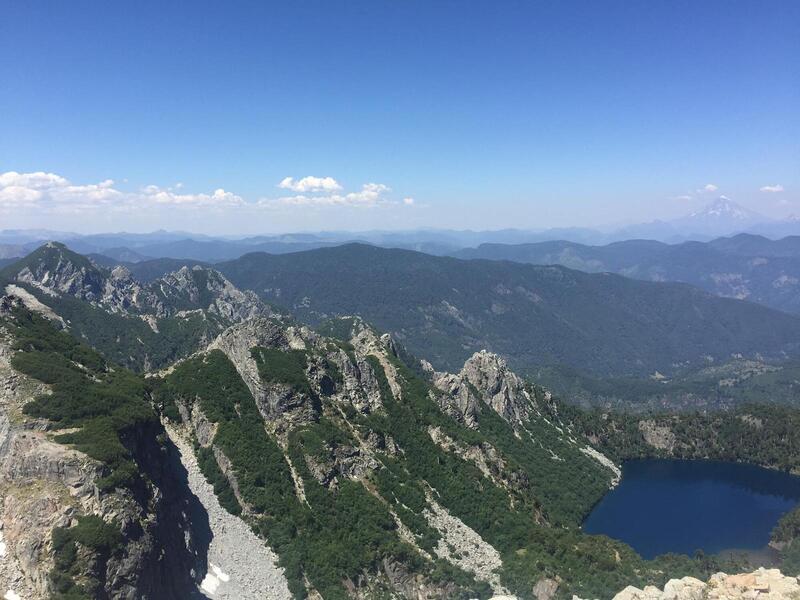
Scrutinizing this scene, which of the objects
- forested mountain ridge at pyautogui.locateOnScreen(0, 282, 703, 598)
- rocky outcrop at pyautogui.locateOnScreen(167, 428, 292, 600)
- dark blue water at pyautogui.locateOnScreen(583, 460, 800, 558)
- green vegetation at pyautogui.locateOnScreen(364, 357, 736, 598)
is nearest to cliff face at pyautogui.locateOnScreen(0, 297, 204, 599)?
forested mountain ridge at pyautogui.locateOnScreen(0, 282, 703, 598)

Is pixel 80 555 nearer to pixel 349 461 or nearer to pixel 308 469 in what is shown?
pixel 308 469

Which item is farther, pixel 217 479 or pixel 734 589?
pixel 217 479

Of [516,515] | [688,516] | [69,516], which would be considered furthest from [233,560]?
[688,516]

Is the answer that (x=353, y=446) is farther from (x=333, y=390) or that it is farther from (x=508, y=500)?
(x=508, y=500)

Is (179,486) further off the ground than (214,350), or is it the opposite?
(214,350)

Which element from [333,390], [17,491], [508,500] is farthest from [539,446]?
Result: [17,491]

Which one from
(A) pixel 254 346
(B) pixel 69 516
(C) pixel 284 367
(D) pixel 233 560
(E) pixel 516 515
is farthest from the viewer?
(A) pixel 254 346
